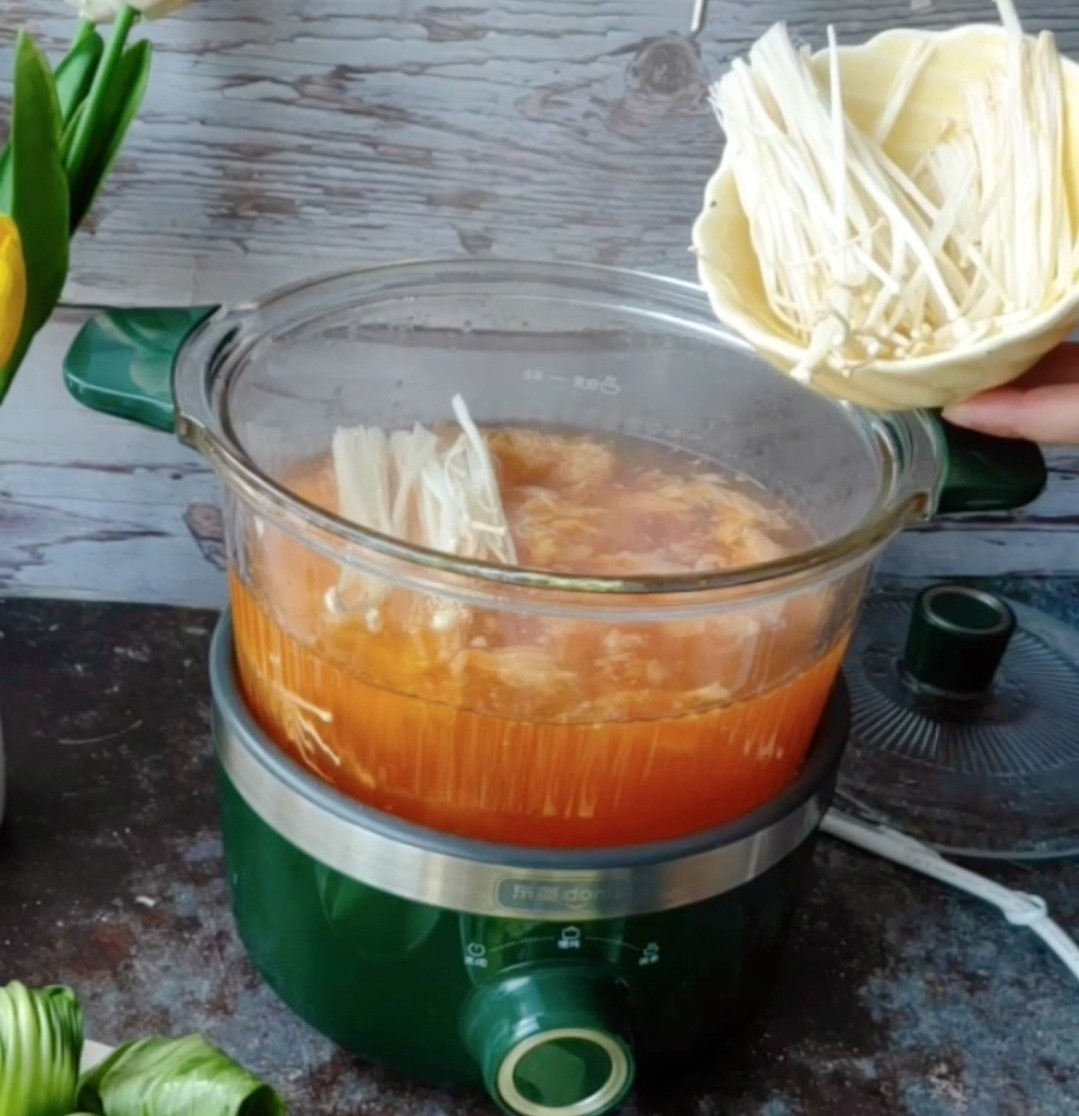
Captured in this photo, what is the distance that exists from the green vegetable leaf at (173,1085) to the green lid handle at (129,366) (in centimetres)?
24

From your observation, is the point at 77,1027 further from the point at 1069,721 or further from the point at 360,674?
the point at 1069,721

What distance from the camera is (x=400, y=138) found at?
78cm

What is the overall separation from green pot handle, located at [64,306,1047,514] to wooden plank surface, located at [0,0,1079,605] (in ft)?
0.61

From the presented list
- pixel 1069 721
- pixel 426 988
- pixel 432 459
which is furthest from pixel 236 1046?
pixel 1069 721

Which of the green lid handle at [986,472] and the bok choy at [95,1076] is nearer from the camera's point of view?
the bok choy at [95,1076]

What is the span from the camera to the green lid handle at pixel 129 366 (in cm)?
59

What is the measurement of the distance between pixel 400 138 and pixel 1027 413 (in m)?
0.36

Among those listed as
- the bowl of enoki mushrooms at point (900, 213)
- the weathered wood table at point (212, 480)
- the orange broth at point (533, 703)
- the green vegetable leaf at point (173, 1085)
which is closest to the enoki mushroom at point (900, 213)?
the bowl of enoki mushrooms at point (900, 213)

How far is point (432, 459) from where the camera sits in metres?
0.66

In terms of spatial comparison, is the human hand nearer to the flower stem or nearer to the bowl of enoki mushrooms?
the bowl of enoki mushrooms

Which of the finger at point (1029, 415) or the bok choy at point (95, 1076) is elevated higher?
the finger at point (1029, 415)

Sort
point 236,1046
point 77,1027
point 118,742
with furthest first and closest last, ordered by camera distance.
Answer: point 118,742, point 236,1046, point 77,1027

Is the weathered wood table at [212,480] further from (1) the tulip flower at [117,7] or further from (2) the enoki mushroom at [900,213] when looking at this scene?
(2) the enoki mushroom at [900,213]

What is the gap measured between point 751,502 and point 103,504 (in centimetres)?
41
